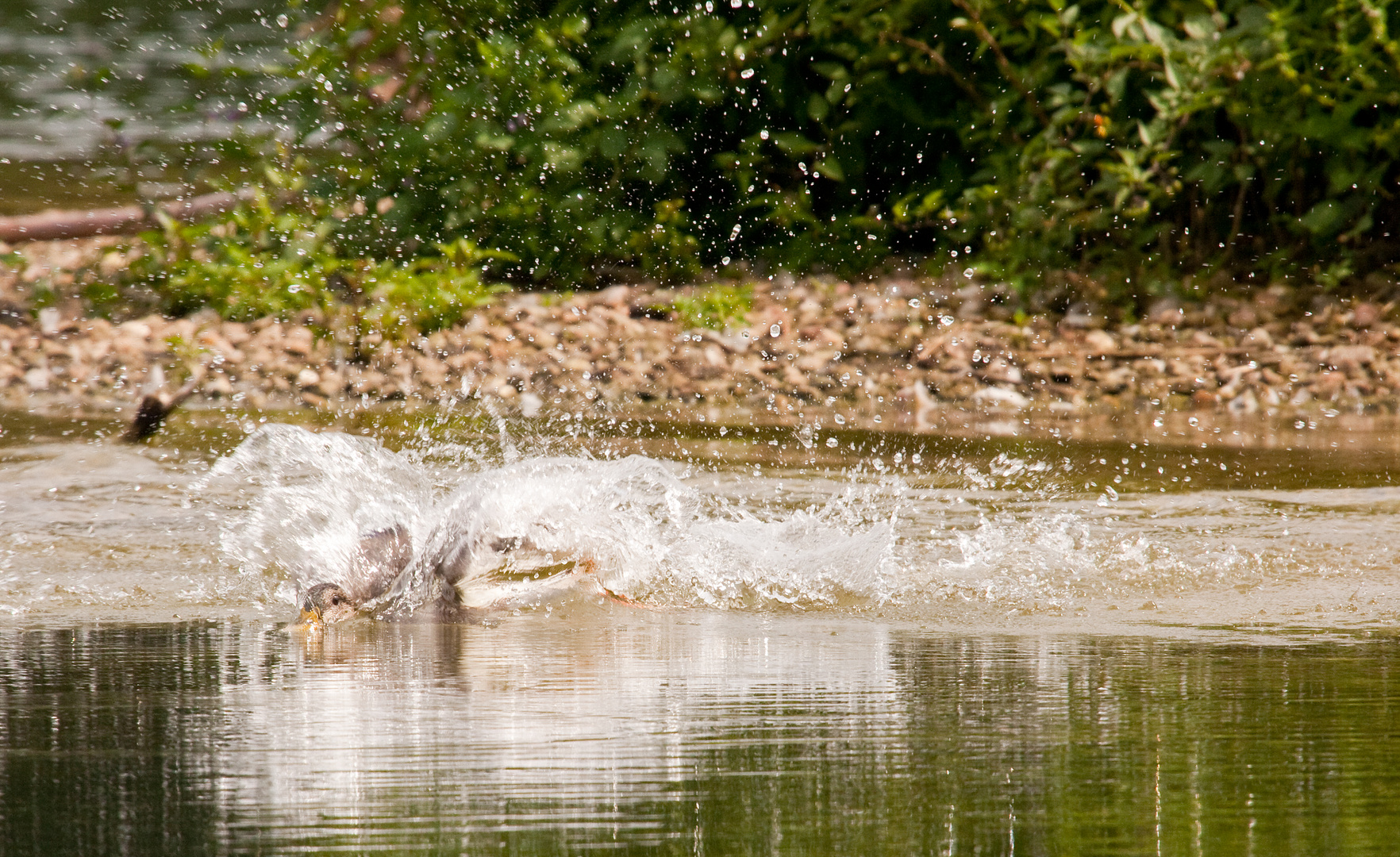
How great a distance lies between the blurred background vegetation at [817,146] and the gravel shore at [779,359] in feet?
1.08

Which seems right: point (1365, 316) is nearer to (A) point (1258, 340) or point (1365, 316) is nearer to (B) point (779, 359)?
(A) point (1258, 340)

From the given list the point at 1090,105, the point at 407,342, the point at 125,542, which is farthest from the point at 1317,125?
the point at 125,542

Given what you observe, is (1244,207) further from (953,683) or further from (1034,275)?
(953,683)

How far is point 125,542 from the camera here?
3.62m

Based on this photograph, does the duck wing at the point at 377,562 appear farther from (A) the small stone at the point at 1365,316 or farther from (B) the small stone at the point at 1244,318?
(A) the small stone at the point at 1365,316

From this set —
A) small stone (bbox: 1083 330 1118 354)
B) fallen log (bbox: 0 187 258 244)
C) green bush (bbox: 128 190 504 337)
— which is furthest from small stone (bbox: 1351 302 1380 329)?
fallen log (bbox: 0 187 258 244)

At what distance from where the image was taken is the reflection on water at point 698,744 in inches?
55.2

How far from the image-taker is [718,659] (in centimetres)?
239

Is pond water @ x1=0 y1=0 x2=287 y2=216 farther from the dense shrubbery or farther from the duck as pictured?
the duck

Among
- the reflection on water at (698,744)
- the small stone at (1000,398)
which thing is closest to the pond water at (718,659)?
the reflection on water at (698,744)

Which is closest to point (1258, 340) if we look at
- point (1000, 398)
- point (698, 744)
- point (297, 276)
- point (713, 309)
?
point (1000, 398)

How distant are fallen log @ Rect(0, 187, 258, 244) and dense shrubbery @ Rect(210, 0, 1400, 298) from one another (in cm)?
63

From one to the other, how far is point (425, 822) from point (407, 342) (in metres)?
5.90

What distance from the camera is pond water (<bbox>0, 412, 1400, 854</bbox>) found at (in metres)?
1.46
